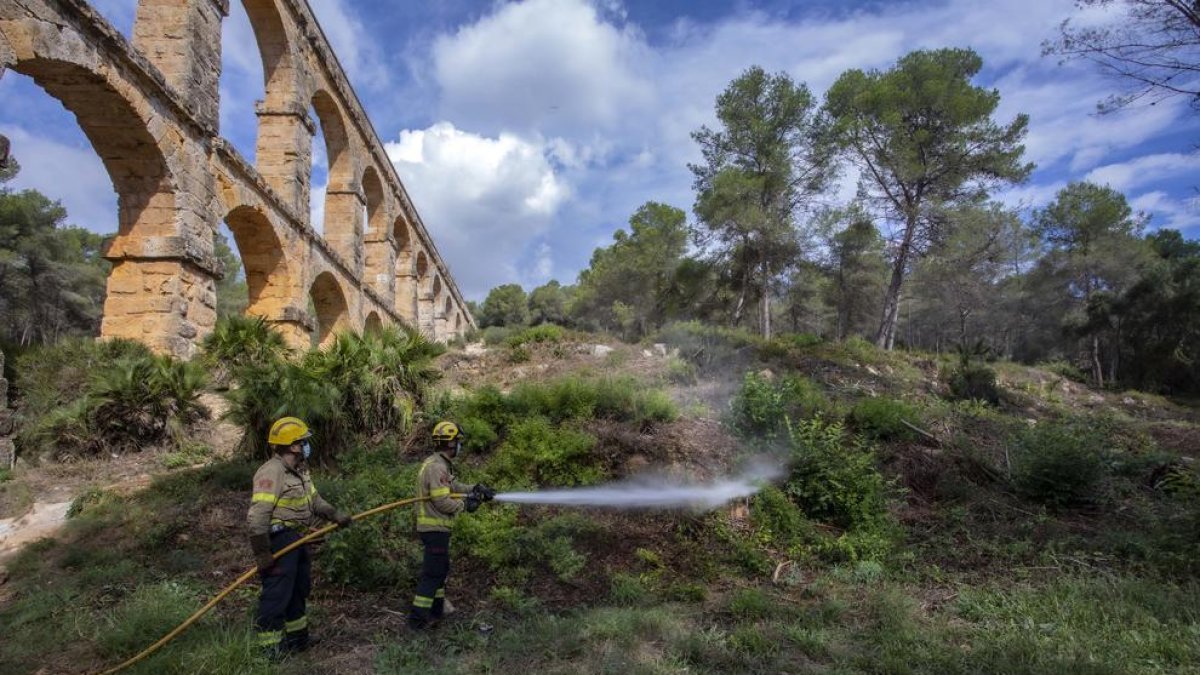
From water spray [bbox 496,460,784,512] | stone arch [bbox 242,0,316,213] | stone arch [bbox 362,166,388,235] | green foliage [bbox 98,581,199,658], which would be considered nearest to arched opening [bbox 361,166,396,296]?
stone arch [bbox 362,166,388,235]

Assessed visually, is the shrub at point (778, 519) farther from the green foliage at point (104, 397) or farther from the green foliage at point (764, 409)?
the green foliage at point (104, 397)

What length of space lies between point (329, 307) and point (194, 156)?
726cm

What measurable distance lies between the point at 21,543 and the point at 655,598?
5.80 metres

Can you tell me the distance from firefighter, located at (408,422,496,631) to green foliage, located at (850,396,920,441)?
5.99 metres

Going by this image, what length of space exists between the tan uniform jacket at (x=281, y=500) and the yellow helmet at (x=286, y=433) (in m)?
0.14

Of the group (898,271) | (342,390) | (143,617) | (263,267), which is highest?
(898,271)

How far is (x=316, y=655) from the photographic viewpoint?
3.92 meters

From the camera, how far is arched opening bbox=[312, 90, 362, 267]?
→ 57.7 feet

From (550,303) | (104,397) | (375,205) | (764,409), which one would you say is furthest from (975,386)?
(550,303)

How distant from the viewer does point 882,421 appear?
337 inches

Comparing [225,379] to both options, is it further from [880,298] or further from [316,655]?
[880,298]

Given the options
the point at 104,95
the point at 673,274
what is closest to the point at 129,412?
the point at 104,95

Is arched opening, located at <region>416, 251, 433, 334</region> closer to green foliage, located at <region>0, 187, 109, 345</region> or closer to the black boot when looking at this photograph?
green foliage, located at <region>0, 187, 109, 345</region>

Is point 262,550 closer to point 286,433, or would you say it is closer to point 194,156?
point 286,433
